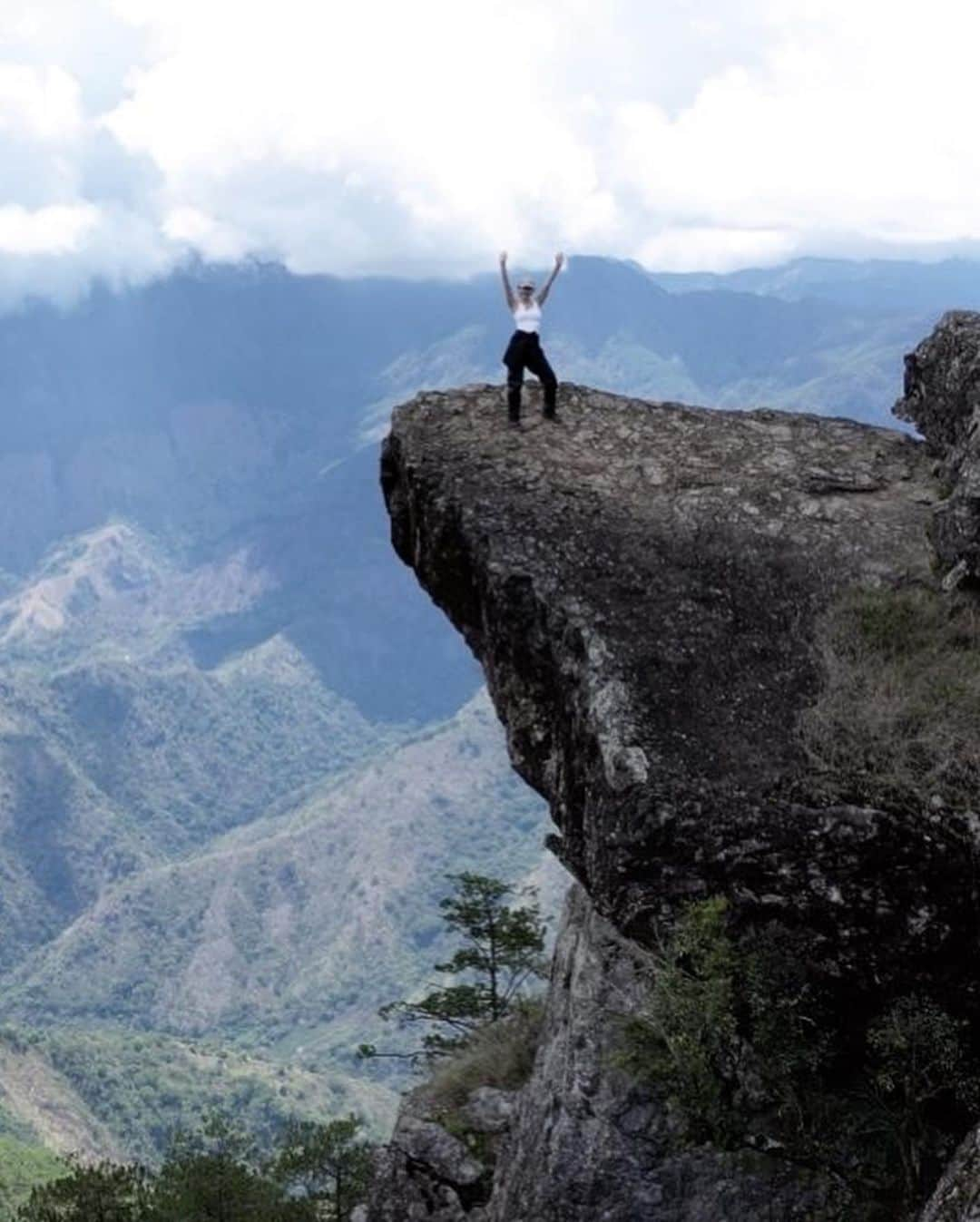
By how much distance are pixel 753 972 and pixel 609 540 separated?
10597 millimetres

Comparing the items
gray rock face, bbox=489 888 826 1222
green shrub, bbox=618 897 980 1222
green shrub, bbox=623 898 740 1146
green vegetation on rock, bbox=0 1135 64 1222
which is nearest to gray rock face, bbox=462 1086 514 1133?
gray rock face, bbox=489 888 826 1222

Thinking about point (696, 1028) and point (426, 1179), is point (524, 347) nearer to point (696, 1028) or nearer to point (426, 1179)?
point (696, 1028)

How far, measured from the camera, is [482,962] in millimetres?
53875

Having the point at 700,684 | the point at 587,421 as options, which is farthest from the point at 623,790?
the point at 587,421

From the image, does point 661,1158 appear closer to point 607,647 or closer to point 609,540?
point 607,647

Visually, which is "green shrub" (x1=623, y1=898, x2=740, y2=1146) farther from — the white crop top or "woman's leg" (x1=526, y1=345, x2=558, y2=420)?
the white crop top

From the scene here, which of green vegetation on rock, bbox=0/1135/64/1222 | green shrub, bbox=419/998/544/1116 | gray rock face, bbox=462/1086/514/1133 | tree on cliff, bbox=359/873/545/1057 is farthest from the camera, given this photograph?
green vegetation on rock, bbox=0/1135/64/1222

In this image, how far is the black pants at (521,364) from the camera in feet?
113

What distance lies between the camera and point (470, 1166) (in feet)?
111

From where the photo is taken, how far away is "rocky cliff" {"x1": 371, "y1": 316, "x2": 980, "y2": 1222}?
23.7 metres

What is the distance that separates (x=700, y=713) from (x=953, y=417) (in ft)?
43.4

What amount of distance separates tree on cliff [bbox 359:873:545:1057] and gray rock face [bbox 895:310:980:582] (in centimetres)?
2621

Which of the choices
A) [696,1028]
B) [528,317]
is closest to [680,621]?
[696,1028]

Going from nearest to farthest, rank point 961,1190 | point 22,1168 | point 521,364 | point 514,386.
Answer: point 961,1190
point 521,364
point 514,386
point 22,1168
